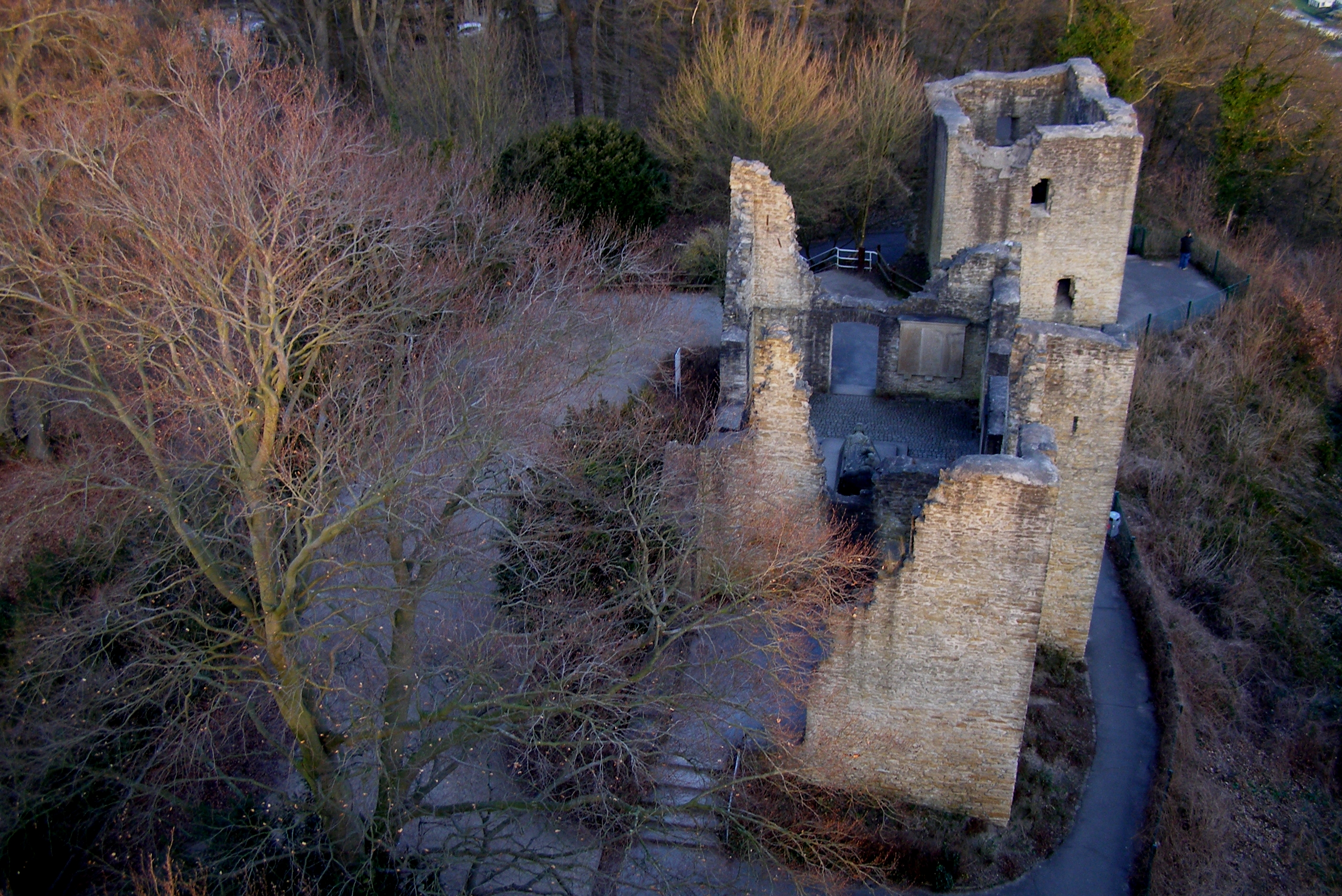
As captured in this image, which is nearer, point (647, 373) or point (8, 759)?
point (8, 759)

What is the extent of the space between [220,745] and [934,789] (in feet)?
26.1

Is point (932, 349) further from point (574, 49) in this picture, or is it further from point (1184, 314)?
point (574, 49)

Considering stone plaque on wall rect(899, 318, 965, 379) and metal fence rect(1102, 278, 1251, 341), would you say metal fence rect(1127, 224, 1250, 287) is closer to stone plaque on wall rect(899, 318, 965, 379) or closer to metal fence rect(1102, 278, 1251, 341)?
metal fence rect(1102, 278, 1251, 341)

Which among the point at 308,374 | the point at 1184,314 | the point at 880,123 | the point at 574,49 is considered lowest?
the point at 1184,314

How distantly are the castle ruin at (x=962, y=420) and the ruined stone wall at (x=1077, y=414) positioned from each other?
27 millimetres

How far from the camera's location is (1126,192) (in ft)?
62.1

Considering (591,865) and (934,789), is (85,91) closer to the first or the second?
(591,865)

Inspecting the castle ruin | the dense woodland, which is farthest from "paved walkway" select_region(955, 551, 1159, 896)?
the castle ruin

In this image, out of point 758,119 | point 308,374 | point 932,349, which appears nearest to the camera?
point 308,374

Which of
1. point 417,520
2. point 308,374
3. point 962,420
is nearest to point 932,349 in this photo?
point 962,420

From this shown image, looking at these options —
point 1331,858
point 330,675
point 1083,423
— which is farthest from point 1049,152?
point 330,675

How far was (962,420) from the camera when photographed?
17.9 meters

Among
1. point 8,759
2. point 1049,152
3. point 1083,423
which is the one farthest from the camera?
point 1049,152

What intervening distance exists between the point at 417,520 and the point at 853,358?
35.7 ft
